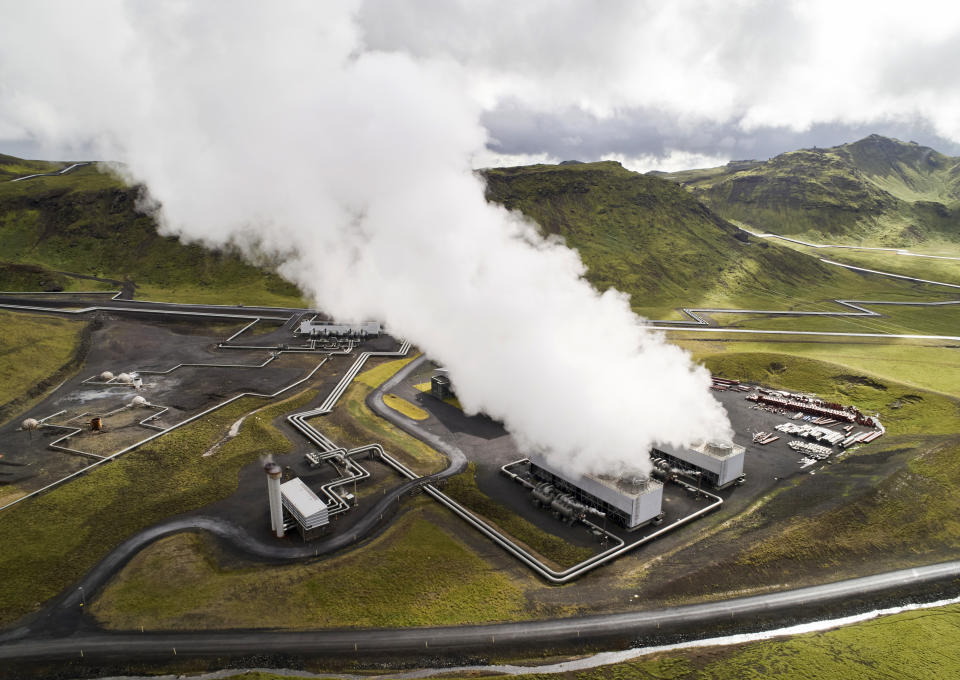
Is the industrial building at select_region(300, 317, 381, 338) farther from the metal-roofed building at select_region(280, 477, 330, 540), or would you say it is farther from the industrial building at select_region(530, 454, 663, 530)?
the industrial building at select_region(530, 454, 663, 530)

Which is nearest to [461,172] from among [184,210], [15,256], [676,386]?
[676,386]

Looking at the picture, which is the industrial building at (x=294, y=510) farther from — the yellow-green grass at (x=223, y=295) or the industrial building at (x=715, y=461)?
the yellow-green grass at (x=223, y=295)

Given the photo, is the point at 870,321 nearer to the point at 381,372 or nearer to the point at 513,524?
the point at 381,372

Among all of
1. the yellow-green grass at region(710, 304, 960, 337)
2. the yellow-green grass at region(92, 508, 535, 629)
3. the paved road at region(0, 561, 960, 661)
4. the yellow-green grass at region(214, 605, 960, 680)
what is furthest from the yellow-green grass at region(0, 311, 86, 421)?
the yellow-green grass at region(710, 304, 960, 337)

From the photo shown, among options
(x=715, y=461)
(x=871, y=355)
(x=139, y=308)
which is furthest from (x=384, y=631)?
(x=139, y=308)

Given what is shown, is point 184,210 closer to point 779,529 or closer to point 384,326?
point 384,326

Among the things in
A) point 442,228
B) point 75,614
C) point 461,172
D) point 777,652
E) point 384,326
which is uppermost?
point 461,172

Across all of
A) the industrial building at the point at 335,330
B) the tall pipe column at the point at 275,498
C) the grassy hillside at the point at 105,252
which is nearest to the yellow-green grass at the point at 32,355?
the grassy hillside at the point at 105,252

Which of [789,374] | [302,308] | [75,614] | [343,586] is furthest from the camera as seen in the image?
[302,308]
